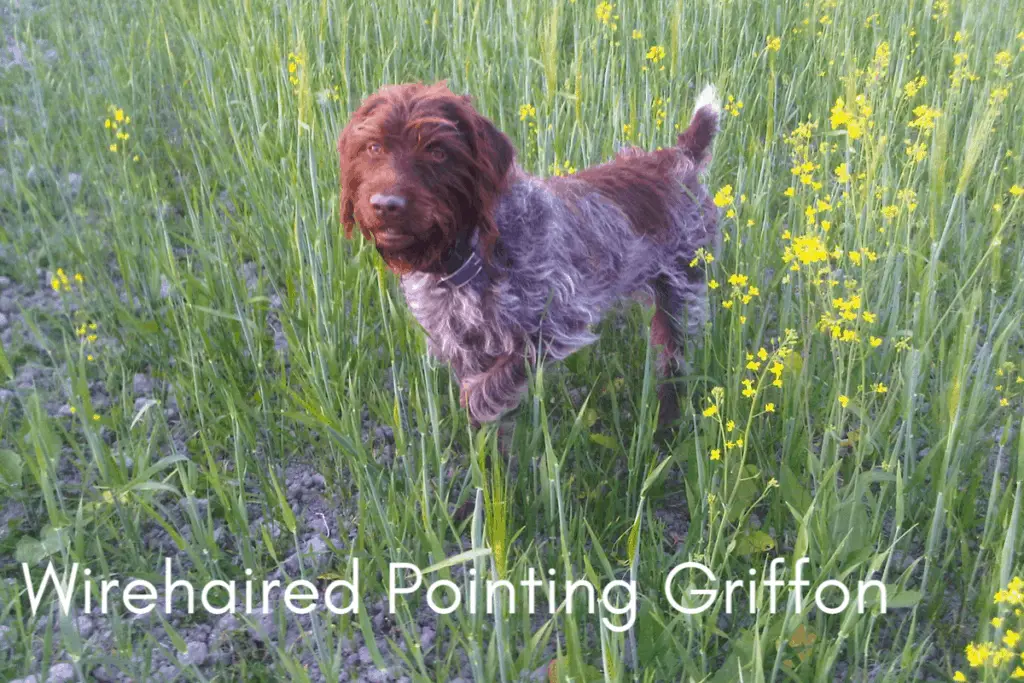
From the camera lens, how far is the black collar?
2473mm

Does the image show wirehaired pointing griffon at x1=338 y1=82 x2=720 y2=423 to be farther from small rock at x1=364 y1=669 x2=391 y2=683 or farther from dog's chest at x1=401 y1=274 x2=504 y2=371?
small rock at x1=364 y1=669 x2=391 y2=683

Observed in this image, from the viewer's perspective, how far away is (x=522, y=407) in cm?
263

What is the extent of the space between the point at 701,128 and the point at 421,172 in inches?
53.8

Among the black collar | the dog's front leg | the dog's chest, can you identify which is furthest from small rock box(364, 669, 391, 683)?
the black collar

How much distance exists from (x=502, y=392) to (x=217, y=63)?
107 inches

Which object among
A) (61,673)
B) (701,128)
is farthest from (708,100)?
(61,673)

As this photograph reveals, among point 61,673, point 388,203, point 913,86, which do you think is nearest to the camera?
point 61,673

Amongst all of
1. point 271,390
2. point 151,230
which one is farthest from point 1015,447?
point 151,230

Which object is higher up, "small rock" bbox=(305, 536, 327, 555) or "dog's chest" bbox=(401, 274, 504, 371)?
"dog's chest" bbox=(401, 274, 504, 371)

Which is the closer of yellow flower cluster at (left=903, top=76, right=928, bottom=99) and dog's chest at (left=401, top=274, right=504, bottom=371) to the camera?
dog's chest at (left=401, top=274, right=504, bottom=371)

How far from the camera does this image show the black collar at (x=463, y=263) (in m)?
2.47

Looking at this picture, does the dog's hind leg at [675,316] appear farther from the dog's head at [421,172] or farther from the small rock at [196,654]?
the small rock at [196,654]

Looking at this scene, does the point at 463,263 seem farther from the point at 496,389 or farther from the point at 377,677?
the point at 377,677

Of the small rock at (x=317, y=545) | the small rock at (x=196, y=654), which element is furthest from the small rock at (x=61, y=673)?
the small rock at (x=317, y=545)
